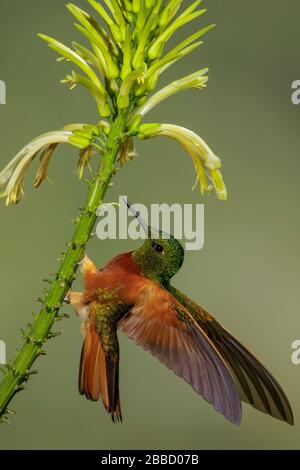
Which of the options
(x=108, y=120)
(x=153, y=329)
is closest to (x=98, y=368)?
(x=153, y=329)

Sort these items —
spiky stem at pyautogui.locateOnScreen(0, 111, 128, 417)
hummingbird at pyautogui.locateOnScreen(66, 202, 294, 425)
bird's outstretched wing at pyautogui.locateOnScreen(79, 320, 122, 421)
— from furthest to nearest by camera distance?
bird's outstretched wing at pyautogui.locateOnScreen(79, 320, 122, 421) < hummingbird at pyautogui.locateOnScreen(66, 202, 294, 425) < spiky stem at pyautogui.locateOnScreen(0, 111, 128, 417)

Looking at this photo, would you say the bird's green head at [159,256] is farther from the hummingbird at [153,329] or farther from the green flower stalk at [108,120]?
the green flower stalk at [108,120]

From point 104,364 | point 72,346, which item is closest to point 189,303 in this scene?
point 104,364

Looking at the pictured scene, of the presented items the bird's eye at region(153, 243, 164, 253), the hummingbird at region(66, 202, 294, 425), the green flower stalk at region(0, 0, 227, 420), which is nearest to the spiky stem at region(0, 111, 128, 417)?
the green flower stalk at region(0, 0, 227, 420)

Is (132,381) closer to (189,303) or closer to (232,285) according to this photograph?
(232,285)

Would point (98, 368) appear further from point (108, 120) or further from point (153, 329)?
point (108, 120)

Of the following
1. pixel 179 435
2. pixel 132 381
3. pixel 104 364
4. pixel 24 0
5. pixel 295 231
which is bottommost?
pixel 179 435

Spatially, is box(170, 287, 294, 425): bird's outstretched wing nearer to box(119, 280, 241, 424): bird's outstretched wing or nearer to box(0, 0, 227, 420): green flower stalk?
box(119, 280, 241, 424): bird's outstretched wing
